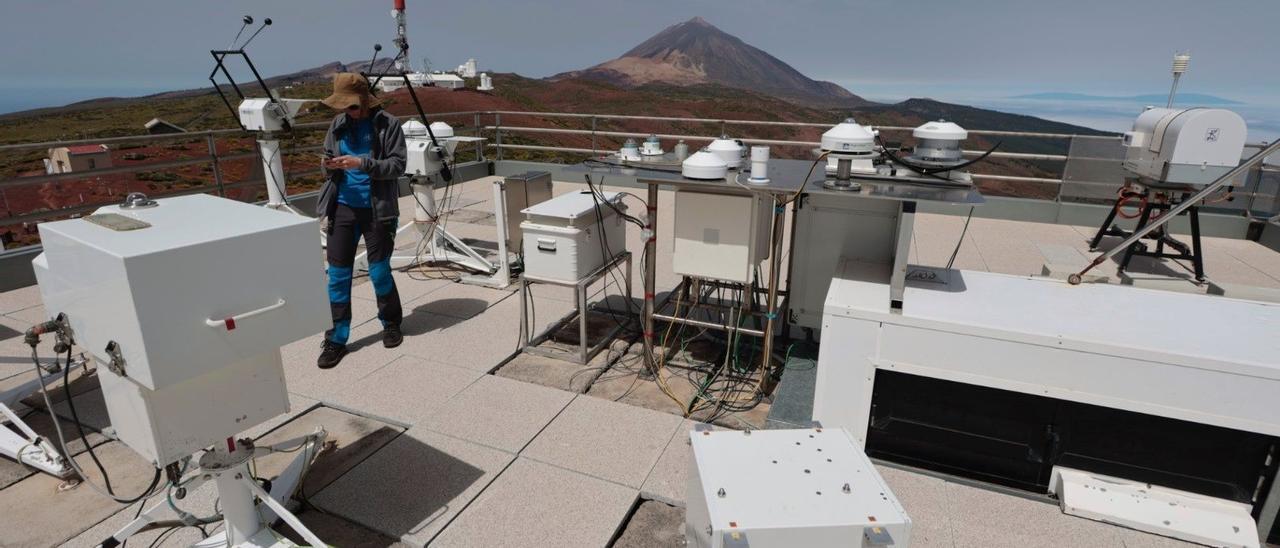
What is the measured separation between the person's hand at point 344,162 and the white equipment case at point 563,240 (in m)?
0.83

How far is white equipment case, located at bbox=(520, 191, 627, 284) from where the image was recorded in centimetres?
304

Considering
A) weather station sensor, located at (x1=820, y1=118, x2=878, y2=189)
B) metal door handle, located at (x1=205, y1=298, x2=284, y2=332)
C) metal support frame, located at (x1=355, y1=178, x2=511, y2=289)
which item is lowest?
metal support frame, located at (x1=355, y1=178, x2=511, y2=289)

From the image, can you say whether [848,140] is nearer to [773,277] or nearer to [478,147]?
[773,277]

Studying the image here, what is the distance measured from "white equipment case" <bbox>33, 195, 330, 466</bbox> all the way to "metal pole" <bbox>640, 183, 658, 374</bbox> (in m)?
1.60

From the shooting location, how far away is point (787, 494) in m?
1.38

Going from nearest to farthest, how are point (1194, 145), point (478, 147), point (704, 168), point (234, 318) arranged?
point (234, 318), point (704, 168), point (1194, 145), point (478, 147)

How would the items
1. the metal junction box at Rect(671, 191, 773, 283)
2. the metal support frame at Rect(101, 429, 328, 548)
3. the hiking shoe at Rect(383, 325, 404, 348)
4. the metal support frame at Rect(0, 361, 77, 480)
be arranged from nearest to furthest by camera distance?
the metal support frame at Rect(101, 429, 328, 548), the metal support frame at Rect(0, 361, 77, 480), the metal junction box at Rect(671, 191, 773, 283), the hiking shoe at Rect(383, 325, 404, 348)

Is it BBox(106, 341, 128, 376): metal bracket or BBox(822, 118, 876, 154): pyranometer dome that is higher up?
BBox(822, 118, 876, 154): pyranometer dome

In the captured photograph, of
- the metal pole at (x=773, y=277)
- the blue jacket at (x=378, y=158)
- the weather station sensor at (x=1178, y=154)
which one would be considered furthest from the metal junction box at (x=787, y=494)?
the weather station sensor at (x=1178, y=154)

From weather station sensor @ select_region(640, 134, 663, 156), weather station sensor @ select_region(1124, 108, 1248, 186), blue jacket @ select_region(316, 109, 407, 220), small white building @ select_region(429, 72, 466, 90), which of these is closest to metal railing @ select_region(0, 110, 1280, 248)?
weather station sensor @ select_region(1124, 108, 1248, 186)

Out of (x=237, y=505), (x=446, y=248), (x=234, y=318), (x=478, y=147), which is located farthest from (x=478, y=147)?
(x=234, y=318)

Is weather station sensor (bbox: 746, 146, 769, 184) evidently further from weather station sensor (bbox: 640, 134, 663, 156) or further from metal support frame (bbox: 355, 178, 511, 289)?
metal support frame (bbox: 355, 178, 511, 289)

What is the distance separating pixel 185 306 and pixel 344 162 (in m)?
1.82

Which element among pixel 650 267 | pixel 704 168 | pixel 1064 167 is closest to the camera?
pixel 704 168
